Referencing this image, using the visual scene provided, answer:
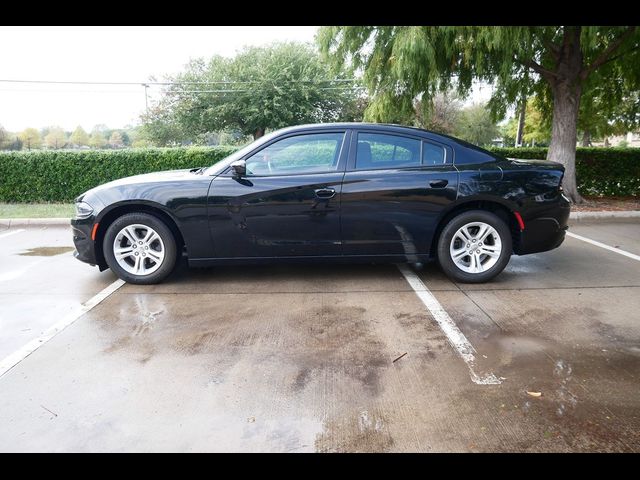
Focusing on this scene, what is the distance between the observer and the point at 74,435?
2.48 m

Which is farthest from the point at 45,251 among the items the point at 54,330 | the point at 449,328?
the point at 449,328

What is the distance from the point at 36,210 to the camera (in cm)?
985

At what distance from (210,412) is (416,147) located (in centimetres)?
333

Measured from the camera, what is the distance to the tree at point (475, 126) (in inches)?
1641

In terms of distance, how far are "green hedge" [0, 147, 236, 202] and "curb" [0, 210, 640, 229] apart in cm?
237

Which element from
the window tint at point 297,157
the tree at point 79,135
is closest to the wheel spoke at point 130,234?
the window tint at point 297,157

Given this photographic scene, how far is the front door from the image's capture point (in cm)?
473

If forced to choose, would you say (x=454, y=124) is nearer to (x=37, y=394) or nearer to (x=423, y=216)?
(x=423, y=216)

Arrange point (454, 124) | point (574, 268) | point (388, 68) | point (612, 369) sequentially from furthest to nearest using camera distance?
point (454, 124), point (388, 68), point (574, 268), point (612, 369)

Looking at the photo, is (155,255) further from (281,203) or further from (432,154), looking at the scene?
(432,154)

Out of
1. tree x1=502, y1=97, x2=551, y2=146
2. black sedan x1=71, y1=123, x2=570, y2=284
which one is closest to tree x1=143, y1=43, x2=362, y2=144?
tree x1=502, y1=97, x2=551, y2=146

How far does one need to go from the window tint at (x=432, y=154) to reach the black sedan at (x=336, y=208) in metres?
0.01
